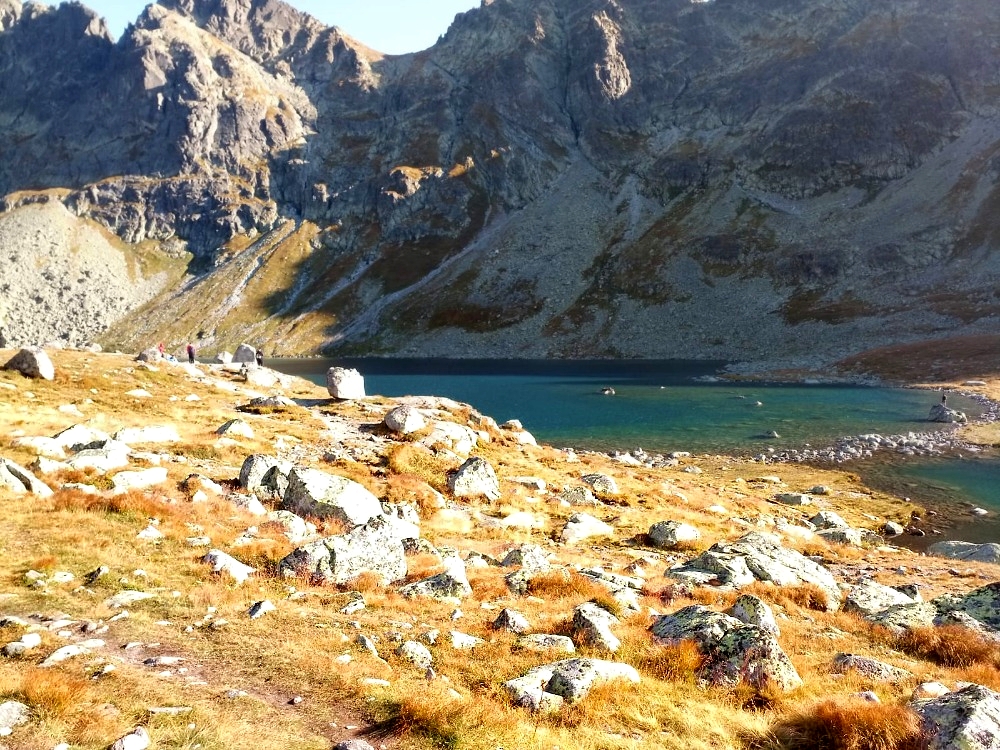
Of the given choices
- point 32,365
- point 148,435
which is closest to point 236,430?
point 148,435

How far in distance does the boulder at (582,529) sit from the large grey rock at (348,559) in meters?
A: 8.55

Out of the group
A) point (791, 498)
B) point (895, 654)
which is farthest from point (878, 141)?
point (895, 654)

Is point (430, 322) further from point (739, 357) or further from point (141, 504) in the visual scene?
point (141, 504)

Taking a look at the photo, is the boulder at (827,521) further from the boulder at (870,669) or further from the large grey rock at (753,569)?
the boulder at (870,669)

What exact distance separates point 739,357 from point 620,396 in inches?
2571

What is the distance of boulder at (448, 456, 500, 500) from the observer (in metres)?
24.6

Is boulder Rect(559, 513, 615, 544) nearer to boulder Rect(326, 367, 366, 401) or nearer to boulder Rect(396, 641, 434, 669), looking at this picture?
boulder Rect(396, 641, 434, 669)

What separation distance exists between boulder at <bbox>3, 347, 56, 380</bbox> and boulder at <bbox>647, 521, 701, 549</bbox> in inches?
1447

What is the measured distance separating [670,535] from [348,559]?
42.3ft

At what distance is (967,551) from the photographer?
24.3 metres

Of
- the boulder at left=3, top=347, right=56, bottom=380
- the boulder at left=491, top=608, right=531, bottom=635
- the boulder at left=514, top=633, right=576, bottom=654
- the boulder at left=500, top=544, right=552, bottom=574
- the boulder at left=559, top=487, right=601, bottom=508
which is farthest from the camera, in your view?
the boulder at left=3, top=347, right=56, bottom=380

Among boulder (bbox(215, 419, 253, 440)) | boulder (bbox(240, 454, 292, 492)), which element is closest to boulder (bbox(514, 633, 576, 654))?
boulder (bbox(240, 454, 292, 492))

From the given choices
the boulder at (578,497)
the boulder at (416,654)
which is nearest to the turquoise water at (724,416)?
the boulder at (578,497)

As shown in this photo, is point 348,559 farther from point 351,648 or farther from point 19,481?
point 19,481
